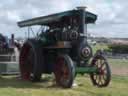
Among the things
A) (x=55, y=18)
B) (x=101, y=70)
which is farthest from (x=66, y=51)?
(x=101, y=70)

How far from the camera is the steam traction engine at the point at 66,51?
44.8 feet

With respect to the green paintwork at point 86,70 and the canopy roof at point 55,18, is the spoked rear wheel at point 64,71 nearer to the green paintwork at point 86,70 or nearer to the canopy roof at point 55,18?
the green paintwork at point 86,70

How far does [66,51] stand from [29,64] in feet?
8.25

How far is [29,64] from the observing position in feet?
52.7

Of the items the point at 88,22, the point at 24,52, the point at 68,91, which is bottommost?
the point at 68,91

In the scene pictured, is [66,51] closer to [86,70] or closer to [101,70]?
[86,70]

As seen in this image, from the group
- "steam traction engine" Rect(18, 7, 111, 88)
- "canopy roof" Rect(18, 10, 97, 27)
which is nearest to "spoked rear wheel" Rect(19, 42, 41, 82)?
"steam traction engine" Rect(18, 7, 111, 88)

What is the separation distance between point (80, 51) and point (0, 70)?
437cm

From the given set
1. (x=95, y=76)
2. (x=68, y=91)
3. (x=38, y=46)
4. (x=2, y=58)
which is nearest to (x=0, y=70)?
(x=2, y=58)

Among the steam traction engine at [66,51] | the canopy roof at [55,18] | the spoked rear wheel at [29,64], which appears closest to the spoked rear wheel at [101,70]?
the steam traction engine at [66,51]

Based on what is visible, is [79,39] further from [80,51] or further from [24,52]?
[24,52]

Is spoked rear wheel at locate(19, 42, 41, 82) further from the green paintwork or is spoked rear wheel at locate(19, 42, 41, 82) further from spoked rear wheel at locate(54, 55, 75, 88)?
the green paintwork

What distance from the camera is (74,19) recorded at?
1416cm

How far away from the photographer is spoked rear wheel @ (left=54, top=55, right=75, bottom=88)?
13086 mm
